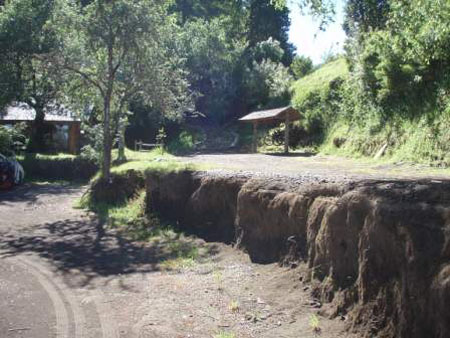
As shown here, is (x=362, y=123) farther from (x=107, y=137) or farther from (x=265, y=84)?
(x=265, y=84)

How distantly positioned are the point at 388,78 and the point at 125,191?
35.0 ft

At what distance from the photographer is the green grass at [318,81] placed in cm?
3183

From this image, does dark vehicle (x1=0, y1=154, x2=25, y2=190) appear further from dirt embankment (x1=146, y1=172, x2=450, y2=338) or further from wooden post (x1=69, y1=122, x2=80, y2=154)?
dirt embankment (x1=146, y1=172, x2=450, y2=338)

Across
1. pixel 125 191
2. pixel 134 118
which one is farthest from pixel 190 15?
pixel 125 191

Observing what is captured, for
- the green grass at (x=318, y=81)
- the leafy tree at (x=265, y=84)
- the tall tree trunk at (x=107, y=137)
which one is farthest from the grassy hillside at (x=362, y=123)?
the tall tree trunk at (x=107, y=137)

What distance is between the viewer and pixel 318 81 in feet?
110

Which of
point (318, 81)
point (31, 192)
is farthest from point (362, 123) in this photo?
point (31, 192)

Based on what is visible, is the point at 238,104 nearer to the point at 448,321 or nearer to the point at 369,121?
the point at 369,121

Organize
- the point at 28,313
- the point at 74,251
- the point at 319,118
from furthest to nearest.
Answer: the point at 319,118 → the point at 74,251 → the point at 28,313

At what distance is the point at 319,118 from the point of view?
98.0 ft

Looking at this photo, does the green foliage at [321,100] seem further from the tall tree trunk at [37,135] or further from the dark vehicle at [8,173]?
the tall tree trunk at [37,135]

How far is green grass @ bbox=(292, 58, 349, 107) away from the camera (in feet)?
104

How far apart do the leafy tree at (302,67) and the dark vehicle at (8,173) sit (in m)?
25.2

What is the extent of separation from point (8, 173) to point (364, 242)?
21.9 meters
